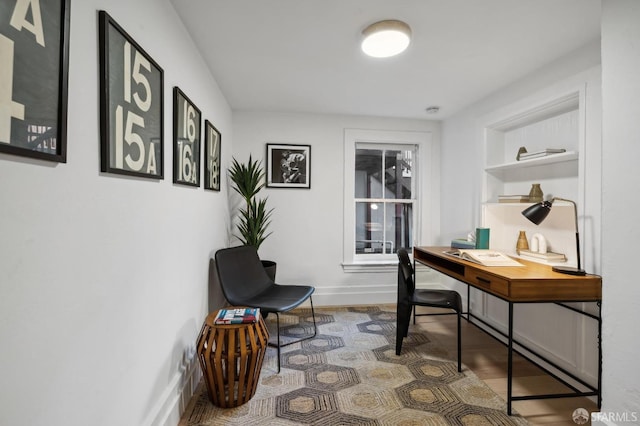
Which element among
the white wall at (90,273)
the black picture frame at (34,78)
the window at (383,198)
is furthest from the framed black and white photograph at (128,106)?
the window at (383,198)

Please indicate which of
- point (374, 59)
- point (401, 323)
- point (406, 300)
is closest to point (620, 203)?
point (406, 300)

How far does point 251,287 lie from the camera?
9.10ft

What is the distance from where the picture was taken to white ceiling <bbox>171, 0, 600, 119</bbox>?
174 cm

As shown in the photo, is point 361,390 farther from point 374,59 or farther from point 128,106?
point 374,59

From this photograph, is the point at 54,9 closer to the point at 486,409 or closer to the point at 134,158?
the point at 134,158

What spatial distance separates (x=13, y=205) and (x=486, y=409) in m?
2.47

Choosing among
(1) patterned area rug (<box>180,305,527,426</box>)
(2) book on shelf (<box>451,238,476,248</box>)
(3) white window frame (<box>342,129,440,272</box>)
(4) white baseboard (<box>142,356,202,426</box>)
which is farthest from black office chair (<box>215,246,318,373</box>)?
(2) book on shelf (<box>451,238,476,248</box>)

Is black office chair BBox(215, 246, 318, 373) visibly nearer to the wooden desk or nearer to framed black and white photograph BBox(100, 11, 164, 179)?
framed black and white photograph BBox(100, 11, 164, 179)

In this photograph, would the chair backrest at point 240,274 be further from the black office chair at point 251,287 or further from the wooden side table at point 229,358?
the wooden side table at point 229,358

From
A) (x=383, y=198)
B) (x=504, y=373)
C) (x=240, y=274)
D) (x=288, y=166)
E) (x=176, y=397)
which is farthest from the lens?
(x=383, y=198)

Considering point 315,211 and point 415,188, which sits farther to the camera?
point 415,188

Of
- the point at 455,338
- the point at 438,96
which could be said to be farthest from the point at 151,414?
the point at 438,96

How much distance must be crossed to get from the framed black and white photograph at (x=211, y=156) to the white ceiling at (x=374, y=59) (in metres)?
0.51

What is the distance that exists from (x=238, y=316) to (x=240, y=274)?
781 mm
